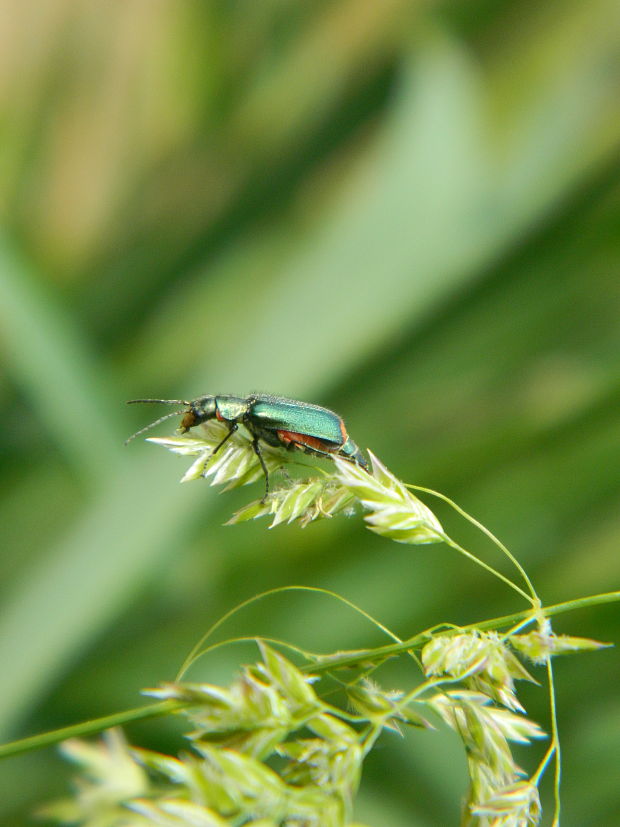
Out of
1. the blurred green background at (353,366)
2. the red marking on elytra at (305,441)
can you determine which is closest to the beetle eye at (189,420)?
the red marking on elytra at (305,441)

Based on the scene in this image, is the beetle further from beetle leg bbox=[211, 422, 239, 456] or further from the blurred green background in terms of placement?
the blurred green background

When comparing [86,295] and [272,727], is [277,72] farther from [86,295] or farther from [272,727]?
[272,727]

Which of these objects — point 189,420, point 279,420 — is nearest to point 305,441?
point 279,420

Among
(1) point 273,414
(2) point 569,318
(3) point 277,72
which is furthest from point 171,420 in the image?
(3) point 277,72

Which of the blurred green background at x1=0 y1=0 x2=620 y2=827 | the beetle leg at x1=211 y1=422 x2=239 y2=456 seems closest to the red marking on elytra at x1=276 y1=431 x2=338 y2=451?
the beetle leg at x1=211 y1=422 x2=239 y2=456

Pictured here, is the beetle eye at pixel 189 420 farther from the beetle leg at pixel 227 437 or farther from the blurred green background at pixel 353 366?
the blurred green background at pixel 353 366
